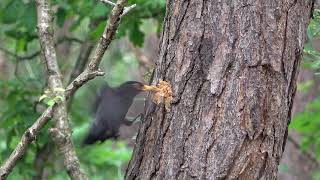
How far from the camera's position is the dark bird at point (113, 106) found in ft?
9.68

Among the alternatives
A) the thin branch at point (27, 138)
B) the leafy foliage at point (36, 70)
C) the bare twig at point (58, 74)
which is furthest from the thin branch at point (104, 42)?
the leafy foliage at point (36, 70)

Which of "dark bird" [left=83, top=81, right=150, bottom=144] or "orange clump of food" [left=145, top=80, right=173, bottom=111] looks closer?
"orange clump of food" [left=145, top=80, right=173, bottom=111]

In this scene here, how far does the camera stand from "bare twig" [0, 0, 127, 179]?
2771 mm

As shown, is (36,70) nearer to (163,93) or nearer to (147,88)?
(147,88)

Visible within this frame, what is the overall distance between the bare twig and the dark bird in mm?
137

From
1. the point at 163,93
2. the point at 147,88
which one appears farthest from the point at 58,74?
the point at 163,93

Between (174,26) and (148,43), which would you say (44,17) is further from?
(148,43)

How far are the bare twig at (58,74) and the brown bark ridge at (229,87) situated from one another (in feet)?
0.90

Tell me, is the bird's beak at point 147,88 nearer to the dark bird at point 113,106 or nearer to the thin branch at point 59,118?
the dark bird at point 113,106

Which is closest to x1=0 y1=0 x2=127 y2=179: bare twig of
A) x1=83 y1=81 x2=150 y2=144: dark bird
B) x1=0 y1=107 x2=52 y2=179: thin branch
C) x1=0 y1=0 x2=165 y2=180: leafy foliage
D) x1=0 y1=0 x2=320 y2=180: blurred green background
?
x1=0 y1=107 x2=52 y2=179: thin branch

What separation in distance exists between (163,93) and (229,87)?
253 millimetres

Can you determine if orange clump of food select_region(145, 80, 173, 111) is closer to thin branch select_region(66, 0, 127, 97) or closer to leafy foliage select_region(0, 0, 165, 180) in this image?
thin branch select_region(66, 0, 127, 97)

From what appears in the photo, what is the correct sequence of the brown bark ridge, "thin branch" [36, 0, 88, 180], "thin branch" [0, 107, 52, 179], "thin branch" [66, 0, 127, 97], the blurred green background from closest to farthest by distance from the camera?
the brown bark ridge, "thin branch" [66, 0, 127, 97], "thin branch" [0, 107, 52, 179], "thin branch" [36, 0, 88, 180], the blurred green background

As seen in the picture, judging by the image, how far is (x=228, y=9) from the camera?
8.55ft
